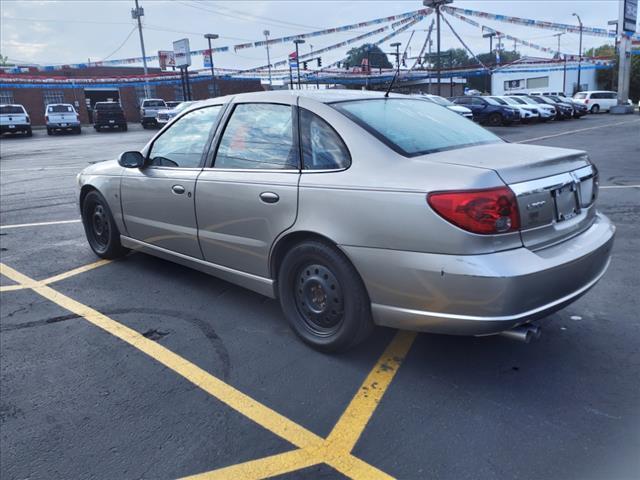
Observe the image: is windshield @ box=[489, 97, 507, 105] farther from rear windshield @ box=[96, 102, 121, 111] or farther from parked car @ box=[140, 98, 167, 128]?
rear windshield @ box=[96, 102, 121, 111]

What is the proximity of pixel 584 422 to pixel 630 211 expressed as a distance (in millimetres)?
5231

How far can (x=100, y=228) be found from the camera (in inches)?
218

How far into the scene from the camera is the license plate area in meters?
2.91

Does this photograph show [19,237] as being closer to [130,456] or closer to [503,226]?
[130,456]

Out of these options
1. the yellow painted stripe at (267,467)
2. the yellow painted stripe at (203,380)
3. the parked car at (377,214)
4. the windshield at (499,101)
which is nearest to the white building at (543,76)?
the windshield at (499,101)

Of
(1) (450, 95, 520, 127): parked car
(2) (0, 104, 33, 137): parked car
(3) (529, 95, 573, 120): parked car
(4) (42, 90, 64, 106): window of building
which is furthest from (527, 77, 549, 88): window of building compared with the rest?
(2) (0, 104, 33, 137): parked car

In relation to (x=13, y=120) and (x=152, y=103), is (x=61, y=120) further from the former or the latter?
(x=152, y=103)

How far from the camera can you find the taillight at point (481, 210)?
260 centimetres

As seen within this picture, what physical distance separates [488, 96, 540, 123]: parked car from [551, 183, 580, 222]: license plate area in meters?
26.8

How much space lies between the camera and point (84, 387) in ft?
10.3

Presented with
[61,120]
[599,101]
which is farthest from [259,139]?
[599,101]

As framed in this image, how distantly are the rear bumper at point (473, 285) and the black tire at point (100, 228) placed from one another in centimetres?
318

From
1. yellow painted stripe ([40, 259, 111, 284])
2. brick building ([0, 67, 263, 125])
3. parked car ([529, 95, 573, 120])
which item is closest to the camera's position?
yellow painted stripe ([40, 259, 111, 284])

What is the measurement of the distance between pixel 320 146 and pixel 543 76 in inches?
2795
